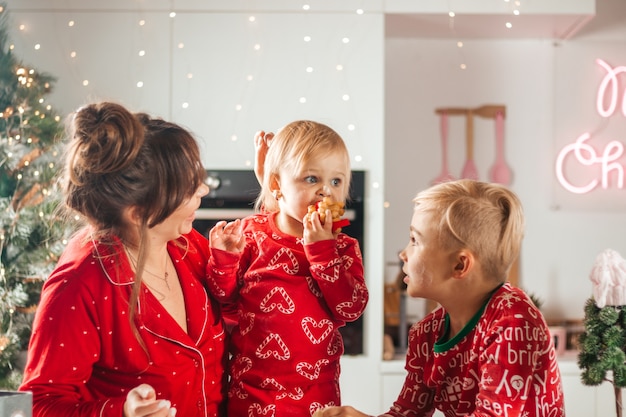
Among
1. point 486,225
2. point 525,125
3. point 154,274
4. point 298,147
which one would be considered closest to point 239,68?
point 525,125

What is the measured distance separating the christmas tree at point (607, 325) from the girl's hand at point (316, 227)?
27.8 inches

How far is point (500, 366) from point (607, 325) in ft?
2.15

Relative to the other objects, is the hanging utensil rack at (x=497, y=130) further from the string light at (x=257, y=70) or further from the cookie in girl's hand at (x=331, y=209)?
the cookie in girl's hand at (x=331, y=209)

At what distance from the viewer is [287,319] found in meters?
1.58

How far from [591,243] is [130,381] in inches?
124

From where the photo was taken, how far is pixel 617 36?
3994 millimetres

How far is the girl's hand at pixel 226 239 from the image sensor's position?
1.56 metres

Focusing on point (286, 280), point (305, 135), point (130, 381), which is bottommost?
point (130, 381)

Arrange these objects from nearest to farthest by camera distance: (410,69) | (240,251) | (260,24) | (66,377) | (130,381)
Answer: (66,377)
(130,381)
(240,251)
(260,24)
(410,69)

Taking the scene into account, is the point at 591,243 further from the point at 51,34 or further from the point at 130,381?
the point at 130,381

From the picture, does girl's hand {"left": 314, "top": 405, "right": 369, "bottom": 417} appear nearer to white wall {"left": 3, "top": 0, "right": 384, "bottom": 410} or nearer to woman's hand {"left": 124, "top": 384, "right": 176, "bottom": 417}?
woman's hand {"left": 124, "top": 384, "right": 176, "bottom": 417}

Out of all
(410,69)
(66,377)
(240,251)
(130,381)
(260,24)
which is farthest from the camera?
(410,69)

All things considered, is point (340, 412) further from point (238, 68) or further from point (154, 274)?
point (238, 68)

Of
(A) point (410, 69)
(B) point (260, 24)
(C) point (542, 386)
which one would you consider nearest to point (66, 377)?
(C) point (542, 386)
